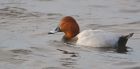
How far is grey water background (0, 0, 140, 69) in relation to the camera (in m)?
Result: 9.36

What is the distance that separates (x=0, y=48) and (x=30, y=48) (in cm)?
55

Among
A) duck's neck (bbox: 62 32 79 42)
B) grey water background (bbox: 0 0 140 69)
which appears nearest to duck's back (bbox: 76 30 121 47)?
grey water background (bbox: 0 0 140 69)

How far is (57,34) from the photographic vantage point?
39.7 feet

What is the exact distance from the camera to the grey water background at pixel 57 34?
9.36 meters

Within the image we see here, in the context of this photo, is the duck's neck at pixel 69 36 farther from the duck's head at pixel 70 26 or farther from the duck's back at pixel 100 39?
the duck's back at pixel 100 39

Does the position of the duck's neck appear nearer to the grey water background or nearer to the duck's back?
the grey water background

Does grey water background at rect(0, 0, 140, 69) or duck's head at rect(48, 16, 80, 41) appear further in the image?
duck's head at rect(48, 16, 80, 41)

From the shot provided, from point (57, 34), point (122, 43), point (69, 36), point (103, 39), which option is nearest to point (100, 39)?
point (103, 39)

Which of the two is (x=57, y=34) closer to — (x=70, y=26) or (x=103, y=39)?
(x=70, y=26)

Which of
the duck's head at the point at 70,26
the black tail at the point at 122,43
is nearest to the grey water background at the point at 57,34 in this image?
the black tail at the point at 122,43

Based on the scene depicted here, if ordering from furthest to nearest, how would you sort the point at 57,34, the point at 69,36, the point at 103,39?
the point at 57,34 < the point at 69,36 < the point at 103,39

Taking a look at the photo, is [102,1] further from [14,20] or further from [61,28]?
[61,28]

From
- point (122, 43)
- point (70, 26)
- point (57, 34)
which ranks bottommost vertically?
point (57, 34)

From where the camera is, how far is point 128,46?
10.6 meters
